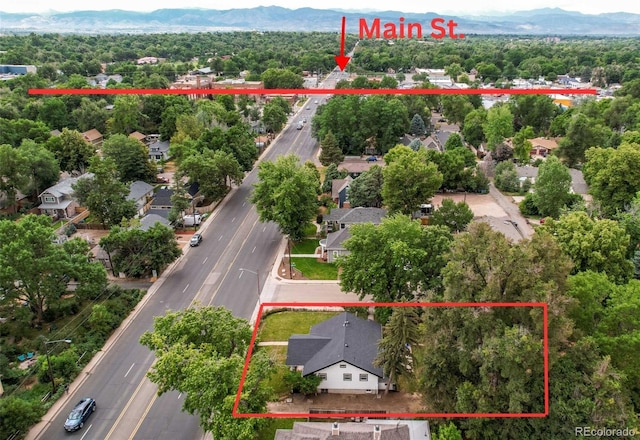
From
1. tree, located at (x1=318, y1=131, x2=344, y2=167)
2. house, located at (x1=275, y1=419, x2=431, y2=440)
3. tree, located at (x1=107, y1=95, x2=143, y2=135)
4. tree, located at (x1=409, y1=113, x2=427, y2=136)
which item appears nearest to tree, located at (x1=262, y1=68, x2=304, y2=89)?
tree, located at (x1=107, y1=95, x2=143, y2=135)

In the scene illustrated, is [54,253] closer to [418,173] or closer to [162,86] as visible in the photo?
[418,173]

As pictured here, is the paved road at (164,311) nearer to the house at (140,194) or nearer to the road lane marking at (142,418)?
the road lane marking at (142,418)

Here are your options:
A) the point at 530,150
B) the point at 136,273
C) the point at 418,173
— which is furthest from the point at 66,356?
the point at 530,150

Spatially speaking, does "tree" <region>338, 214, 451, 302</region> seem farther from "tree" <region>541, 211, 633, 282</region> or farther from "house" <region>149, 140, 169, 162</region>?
"house" <region>149, 140, 169, 162</region>

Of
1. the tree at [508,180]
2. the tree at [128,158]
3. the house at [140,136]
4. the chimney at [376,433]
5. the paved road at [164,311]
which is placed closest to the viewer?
the chimney at [376,433]

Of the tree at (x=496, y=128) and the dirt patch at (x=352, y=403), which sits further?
the tree at (x=496, y=128)

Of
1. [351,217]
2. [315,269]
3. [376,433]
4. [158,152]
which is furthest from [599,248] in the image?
[158,152]

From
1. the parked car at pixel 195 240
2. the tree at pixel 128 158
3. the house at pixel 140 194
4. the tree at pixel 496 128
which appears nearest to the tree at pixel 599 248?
the parked car at pixel 195 240
